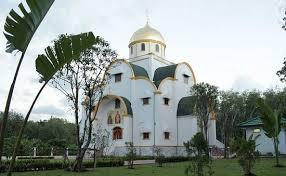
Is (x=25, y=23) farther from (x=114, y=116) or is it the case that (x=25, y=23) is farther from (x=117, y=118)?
(x=114, y=116)

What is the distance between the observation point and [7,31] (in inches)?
216

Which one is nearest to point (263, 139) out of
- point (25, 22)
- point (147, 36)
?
point (147, 36)

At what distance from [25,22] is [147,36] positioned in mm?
37962

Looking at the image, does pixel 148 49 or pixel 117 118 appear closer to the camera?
pixel 117 118

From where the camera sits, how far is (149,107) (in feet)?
124

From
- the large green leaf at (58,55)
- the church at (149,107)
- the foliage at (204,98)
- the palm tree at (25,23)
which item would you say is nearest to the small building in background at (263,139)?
the foliage at (204,98)

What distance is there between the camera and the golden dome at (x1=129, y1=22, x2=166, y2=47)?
141 ft

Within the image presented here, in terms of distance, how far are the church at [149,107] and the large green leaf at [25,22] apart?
30.8 m

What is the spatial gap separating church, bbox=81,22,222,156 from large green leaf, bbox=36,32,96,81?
30376 millimetres

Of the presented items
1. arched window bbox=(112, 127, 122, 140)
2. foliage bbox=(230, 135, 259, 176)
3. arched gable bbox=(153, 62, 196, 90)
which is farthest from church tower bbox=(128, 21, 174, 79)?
foliage bbox=(230, 135, 259, 176)

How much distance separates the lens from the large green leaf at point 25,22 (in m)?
5.32

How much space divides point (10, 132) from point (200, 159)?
119 ft

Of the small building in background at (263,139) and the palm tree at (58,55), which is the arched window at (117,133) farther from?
the palm tree at (58,55)

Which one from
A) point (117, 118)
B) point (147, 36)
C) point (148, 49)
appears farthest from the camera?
point (147, 36)
